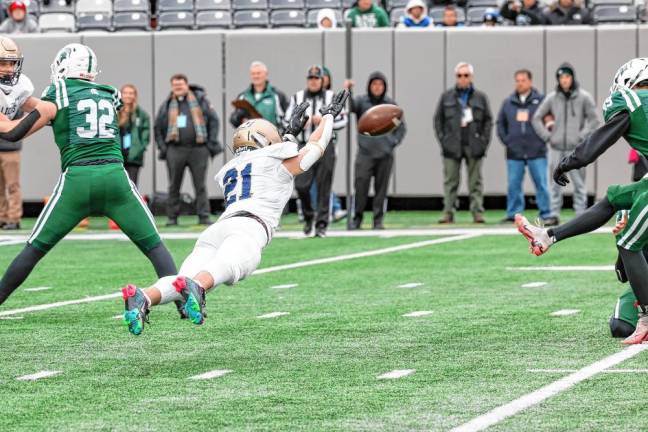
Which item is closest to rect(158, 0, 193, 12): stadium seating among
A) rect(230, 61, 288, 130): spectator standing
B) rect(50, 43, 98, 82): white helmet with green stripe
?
rect(230, 61, 288, 130): spectator standing

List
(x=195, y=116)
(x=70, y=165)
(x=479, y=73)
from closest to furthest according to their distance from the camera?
(x=70, y=165) < (x=195, y=116) < (x=479, y=73)

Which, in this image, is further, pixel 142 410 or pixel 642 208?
pixel 642 208

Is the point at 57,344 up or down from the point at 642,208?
down

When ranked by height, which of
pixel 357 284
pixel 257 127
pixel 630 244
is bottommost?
pixel 357 284

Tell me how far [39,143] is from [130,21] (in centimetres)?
260

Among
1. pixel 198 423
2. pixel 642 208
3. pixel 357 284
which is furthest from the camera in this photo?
pixel 357 284

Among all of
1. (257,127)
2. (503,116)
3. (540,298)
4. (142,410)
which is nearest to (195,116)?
(503,116)

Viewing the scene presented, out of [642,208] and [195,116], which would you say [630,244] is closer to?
[642,208]

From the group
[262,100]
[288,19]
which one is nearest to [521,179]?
[262,100]

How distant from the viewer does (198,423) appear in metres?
6.00

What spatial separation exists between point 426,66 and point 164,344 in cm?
1519

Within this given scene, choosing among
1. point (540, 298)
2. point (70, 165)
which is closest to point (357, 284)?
point (540, 298)

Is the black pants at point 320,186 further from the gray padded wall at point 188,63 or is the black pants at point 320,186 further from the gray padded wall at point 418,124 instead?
the gray padded wall at point 188,63

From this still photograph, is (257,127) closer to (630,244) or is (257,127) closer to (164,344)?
(164,344)
